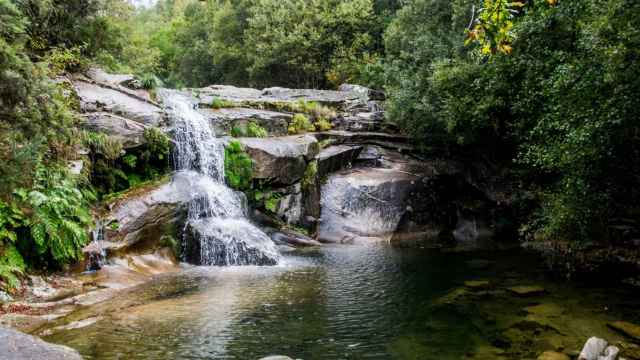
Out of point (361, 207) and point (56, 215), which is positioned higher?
point (56, 215)

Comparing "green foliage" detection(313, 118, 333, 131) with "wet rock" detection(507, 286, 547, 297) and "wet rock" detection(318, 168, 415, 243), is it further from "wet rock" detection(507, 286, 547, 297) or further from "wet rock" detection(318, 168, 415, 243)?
"wet rock" detection(507, 286, 547, 297)

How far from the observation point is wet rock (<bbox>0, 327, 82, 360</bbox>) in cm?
559

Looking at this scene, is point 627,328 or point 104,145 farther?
point 104,145

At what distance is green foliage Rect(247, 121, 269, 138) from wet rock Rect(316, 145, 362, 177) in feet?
8.89

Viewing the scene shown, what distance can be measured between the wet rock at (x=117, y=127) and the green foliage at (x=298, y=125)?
8.26 meters

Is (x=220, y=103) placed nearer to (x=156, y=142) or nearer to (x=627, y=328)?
(x=156, y=142)

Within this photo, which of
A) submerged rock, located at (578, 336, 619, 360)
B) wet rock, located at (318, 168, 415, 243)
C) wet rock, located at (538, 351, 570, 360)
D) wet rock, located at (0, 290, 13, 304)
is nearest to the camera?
submerged rock, located at (578, 336, 619, 360)

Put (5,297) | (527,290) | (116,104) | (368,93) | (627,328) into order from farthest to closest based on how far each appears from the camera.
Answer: (368,93) → (116,104) → (527,290) → (5,297) → (627,328)

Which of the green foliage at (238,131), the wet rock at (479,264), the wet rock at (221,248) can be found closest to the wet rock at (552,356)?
the wet rock at (479,264)

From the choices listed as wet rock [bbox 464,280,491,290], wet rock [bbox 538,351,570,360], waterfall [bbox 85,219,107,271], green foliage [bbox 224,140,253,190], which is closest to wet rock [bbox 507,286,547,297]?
wet rock [bbox 464,280,491,290]

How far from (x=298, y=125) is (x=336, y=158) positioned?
2.53 m

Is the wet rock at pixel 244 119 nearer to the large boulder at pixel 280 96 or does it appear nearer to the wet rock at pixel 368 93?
the large boulder at pixel 280 96

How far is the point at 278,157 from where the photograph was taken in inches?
835

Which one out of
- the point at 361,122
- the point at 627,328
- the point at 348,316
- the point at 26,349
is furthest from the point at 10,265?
the point at 361,122
